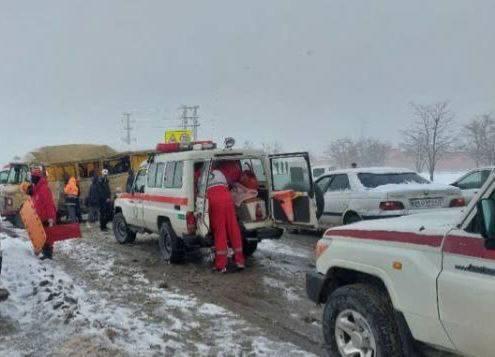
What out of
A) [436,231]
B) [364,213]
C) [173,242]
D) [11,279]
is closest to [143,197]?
[173,242]

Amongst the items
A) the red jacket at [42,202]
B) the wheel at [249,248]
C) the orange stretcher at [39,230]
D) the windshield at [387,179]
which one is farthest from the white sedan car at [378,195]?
the red jacket at [42,202]

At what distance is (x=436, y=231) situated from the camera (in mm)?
3658

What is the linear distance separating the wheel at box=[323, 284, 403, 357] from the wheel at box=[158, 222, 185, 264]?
18.1 ft

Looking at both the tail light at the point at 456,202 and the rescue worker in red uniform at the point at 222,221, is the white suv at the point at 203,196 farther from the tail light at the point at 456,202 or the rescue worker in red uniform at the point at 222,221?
the tail light at the point at 456,202

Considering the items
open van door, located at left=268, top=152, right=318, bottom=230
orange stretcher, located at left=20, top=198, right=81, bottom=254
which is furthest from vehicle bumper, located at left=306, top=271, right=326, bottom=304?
orange stretcher, located at left=20, top=198, right=81, bottom=254

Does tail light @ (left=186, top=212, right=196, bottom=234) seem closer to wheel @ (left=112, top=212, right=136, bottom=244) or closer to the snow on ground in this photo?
the snow on ground

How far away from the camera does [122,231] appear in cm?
1287

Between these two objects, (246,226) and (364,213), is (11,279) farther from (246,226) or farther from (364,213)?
(364,213)

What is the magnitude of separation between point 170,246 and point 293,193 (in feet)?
8.05

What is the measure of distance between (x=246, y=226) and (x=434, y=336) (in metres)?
6.13

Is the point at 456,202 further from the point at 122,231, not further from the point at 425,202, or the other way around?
the point at 122,231

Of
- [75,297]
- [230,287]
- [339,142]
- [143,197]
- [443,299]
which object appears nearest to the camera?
[443,299]

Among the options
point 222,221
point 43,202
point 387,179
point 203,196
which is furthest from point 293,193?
point 43,202

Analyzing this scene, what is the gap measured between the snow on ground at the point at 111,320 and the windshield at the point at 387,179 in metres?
4.80
